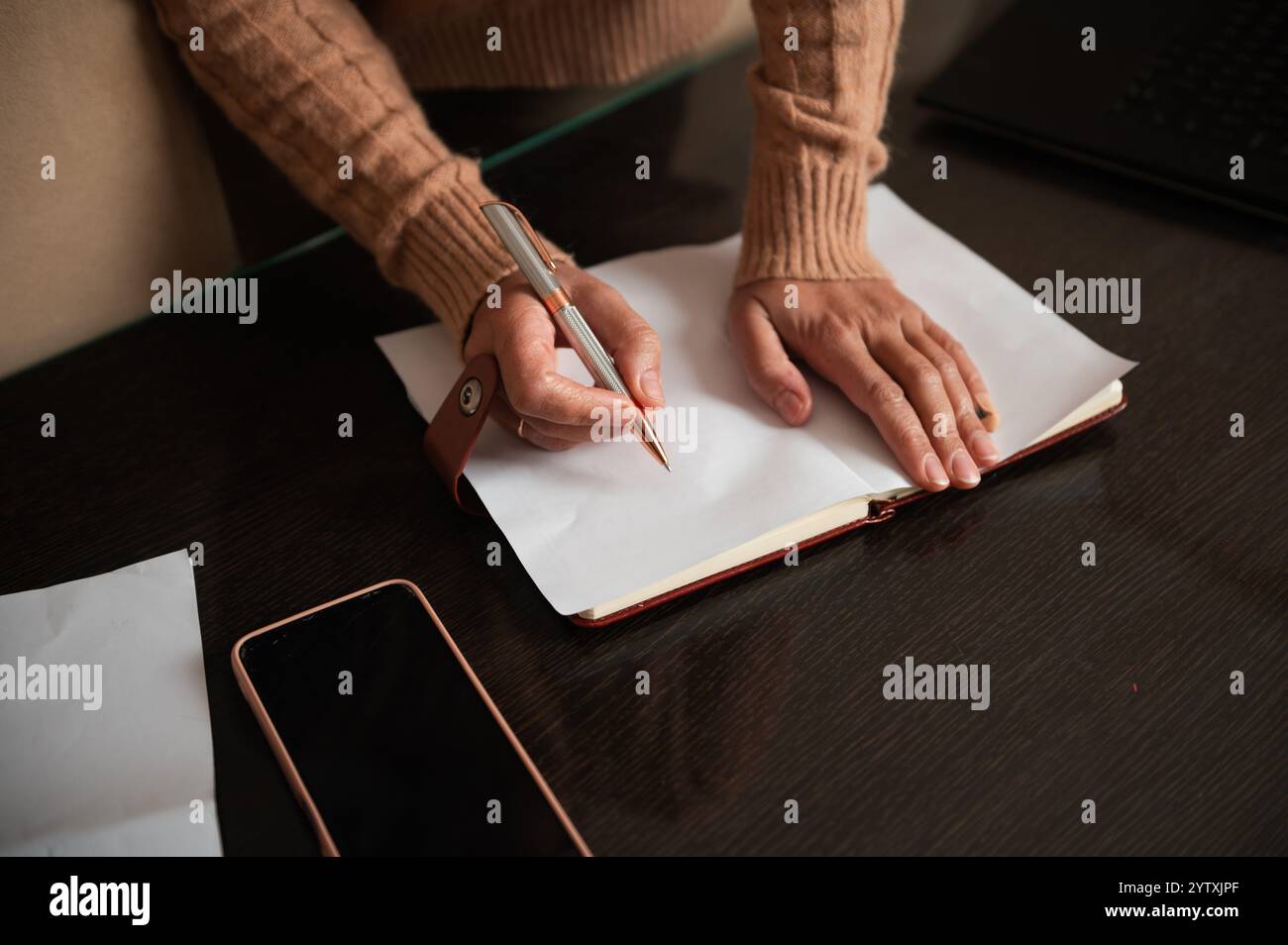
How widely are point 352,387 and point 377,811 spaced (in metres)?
0.37

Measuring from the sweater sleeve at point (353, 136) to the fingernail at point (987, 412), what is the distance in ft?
1.11

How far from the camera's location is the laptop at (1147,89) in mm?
884

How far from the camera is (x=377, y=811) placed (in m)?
0.51

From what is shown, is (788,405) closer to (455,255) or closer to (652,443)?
(652,443)

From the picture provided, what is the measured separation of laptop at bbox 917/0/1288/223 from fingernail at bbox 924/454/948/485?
43 cm

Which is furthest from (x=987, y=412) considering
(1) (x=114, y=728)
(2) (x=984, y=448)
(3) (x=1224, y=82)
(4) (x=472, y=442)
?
(1) (x=114, y=728)

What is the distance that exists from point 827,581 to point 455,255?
375 millimetres

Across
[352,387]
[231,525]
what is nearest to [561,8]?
[352,387]

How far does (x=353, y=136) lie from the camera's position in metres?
0.80

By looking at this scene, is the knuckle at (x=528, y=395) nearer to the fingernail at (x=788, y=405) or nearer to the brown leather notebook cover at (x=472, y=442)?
the brown leather notebook cover at (x=472, y=442)

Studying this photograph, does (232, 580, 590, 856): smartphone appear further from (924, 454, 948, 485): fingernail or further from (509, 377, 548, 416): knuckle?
(924, 454, 948, 485): fingernail
